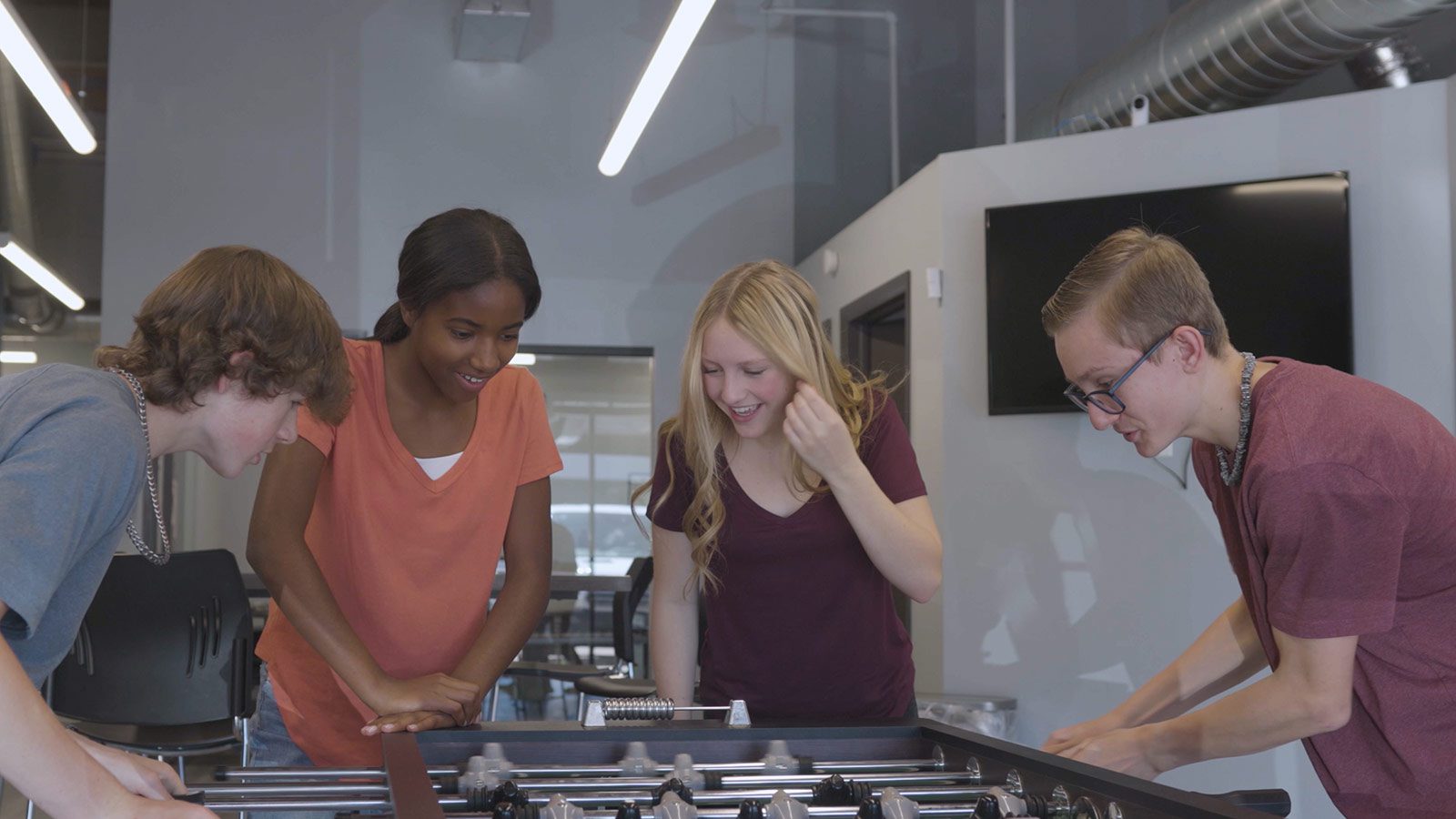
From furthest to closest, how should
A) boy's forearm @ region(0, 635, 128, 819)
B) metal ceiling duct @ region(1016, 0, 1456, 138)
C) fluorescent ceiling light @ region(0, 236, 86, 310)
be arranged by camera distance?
1. fluorescent ceiling light @ region(0, 236, 86, 310)
2. metal ceiling duct @ region(1016, 0, 1456, 138)
3. boy's forearm @ region(0, 635, 128, 819)

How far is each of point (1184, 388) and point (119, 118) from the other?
6.43 meters

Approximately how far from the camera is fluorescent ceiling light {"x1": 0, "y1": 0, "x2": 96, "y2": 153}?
432 cm

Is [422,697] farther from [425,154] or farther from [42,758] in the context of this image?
[425,154]

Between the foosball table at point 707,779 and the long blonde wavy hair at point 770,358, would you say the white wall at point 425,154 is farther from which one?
the foosball table at point 707,779

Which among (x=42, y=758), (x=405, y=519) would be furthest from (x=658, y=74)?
(x=42, y=758)

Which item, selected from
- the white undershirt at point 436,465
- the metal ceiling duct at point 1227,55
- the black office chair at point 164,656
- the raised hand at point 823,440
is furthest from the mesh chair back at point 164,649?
the metal ceiling duct at point 1227,55

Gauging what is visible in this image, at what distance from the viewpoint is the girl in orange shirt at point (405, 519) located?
201 cm

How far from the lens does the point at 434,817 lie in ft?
3.95

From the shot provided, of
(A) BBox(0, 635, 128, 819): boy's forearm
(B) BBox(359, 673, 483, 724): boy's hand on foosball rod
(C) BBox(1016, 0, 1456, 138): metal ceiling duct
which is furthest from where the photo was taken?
(C) BBox(1016, 0, 1456, 138): metal ceiling duct

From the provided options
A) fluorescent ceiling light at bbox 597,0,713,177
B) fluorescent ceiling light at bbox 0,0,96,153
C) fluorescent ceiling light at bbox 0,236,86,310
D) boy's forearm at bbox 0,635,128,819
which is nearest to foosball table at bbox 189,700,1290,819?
boy's forearm at bbox 0,635,128,819

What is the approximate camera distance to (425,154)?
22.9ft

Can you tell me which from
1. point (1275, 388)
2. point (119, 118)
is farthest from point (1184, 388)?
point (119, 118)

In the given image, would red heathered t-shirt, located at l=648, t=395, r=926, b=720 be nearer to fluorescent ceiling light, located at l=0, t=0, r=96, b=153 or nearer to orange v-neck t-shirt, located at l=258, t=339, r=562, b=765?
orange v-neck t-shirt, located at l=258, t=339, r=562, b=765

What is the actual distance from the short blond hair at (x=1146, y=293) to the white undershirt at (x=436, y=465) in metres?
1.03
